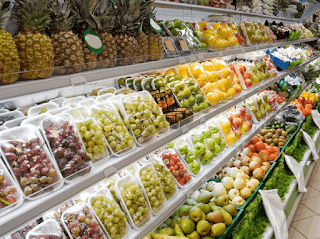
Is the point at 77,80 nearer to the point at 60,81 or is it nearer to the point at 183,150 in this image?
the point at 60,81

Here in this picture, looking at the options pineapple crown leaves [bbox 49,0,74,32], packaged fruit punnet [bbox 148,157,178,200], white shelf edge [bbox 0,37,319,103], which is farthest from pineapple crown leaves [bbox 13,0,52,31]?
packaged fruit punnet [bbox 148,157,178,200]

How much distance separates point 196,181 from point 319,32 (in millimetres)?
6666

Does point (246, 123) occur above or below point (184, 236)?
above

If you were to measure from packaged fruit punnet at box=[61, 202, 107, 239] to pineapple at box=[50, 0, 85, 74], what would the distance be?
0.68 metres

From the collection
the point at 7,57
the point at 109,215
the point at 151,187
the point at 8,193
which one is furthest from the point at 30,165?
the point at 151,187

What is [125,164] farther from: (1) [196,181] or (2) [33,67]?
(1) [196,181]

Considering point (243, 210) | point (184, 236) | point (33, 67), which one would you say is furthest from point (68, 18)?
point (243, 210)

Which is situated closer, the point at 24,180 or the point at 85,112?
the point at 24,180

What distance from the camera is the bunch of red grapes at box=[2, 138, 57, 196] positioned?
108 centimetres

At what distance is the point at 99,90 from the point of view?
208 cm

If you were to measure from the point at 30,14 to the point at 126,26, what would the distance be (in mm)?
622

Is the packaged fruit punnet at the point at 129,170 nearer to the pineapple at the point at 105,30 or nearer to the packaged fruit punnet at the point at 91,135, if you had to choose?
the packaged fruit punnet at the point at 91,135

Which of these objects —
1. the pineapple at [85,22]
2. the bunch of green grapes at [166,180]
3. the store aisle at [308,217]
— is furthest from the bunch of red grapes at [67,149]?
the store aisle at [308,217]

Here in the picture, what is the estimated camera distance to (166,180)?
1863 millimetres
